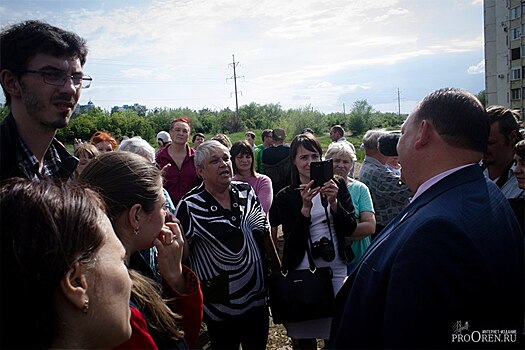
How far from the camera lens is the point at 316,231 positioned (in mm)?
3062

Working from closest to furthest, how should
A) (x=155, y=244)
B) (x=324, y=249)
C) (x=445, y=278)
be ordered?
(x=445, y=278) → (x=155, y=244) → (x=324, y=249)

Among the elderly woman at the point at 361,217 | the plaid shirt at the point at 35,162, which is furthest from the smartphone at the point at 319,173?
the plaid shirt at the point at 35,162

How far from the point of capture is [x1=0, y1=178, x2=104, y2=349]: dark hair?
84cm

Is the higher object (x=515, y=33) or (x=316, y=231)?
(x=515, y=33)

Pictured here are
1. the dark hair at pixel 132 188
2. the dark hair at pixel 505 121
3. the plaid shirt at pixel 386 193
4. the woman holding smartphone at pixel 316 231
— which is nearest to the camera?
the dark hair at pixel 132 188

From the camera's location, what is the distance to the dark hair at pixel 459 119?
65.8 inches

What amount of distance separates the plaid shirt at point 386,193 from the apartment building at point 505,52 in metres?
46.7

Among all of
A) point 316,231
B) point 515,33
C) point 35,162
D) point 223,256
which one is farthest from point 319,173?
point 515,33

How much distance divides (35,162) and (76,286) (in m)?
1.13

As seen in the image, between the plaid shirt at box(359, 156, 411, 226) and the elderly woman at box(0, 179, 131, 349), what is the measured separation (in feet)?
10.6

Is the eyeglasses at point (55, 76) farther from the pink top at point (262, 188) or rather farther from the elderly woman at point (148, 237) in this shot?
the pink top at point (262, 188)

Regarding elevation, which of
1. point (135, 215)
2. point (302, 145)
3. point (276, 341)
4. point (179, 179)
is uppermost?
point (302, 145)

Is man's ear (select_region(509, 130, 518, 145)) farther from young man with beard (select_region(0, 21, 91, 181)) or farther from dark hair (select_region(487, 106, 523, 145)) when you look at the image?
young man with beard (select_region(0, 21, 91, 181))

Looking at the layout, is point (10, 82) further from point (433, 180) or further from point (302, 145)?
point (302, 145)
